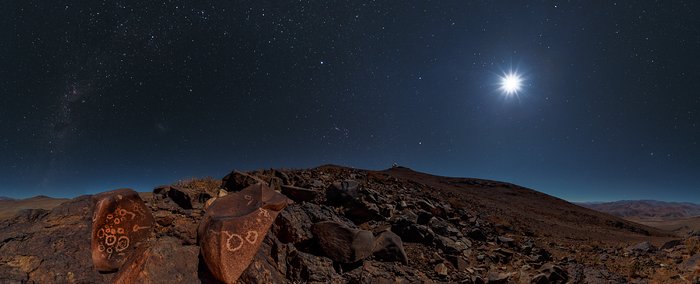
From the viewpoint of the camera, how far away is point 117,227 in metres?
5.73

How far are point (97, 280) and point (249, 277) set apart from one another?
2.46 m

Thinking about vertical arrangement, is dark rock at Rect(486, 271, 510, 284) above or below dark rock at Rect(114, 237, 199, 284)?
below

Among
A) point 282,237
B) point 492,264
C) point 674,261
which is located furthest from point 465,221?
point 282,237

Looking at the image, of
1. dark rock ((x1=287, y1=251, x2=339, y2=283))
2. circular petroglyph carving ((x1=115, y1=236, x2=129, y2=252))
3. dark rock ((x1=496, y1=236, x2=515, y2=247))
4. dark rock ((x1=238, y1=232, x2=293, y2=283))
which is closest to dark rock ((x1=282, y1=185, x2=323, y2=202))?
dark rock ((x1=238, y1=232, x2=293, y2=283))

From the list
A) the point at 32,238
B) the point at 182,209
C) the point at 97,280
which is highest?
the point at 182,209

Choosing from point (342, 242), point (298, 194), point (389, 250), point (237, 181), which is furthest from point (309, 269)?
point (237, 181)

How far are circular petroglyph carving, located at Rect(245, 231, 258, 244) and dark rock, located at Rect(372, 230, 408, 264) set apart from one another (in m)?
3.02

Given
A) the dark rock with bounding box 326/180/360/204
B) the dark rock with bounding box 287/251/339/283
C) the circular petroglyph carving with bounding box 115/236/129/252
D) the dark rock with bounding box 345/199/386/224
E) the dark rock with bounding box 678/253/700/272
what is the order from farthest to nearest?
1. the dark rock with bounding box 326/180/360/204
2. the dark rock with bounding box 345/199/386/224
3. the dark rock with bounding box 678/253/700/272
4. the dark rock with bounding box 287/251/339/283
5. the circular petroglyph carving with bounding box 115/236/129/252

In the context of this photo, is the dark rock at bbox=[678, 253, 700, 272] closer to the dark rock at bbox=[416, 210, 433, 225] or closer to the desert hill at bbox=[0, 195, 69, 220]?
the dark rock at bbox=[416, 210, 433, 225]

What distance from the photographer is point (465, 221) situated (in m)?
13.5

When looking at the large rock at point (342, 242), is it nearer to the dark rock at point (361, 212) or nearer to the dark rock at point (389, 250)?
the dark rock at point (389, 250)

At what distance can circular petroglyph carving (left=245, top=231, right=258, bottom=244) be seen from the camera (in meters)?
5.64

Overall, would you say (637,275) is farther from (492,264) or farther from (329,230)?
(329,230)

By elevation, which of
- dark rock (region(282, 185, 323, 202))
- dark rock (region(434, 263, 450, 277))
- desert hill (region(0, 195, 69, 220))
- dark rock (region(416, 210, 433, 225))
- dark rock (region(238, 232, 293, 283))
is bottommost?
desert hill (region(0, 195, 69, 220))
